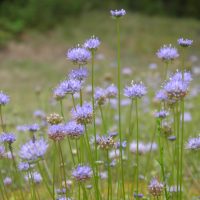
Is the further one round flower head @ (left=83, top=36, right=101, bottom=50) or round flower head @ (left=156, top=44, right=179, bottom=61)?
round flower head @ (left=156, top=44, right=179, bottom=61)

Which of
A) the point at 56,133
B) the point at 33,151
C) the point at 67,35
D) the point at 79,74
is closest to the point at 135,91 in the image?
the point at 79,74

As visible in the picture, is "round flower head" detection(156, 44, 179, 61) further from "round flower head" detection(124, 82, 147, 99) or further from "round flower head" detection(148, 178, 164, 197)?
"round flower head" detection(148, 178, 164, 197)

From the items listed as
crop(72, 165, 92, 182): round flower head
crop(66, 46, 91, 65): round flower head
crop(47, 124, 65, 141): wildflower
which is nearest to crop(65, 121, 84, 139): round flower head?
crop(47, 124, 65, 141): wildflower

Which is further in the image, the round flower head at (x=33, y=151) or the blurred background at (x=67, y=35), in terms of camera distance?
the blurred background at (x=67, y=35)

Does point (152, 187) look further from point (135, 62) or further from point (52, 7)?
point (52, 7)

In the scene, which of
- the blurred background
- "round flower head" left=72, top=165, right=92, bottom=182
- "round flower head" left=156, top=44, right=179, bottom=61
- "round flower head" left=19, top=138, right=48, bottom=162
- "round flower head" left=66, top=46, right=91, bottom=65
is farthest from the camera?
the blurred background

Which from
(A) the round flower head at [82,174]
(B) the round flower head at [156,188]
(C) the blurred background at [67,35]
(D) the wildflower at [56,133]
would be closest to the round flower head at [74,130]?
(D) the wildflower at [56,133]

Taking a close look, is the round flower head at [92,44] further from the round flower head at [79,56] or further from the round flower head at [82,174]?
the round flower head at [82,174]

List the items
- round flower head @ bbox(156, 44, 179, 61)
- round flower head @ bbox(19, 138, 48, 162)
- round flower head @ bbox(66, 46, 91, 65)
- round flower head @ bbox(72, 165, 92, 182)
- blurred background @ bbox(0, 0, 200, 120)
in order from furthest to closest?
blurred background @ bbox(0, 0, 200, 120), round flower head @ bbox(156, 44, 179, 61), round flower head @ bbox(66, 46, 91, 65), round flower head @ bbox(72, 165, 92, 182), round flower head @ bbox(19, 138, 48, 162)
